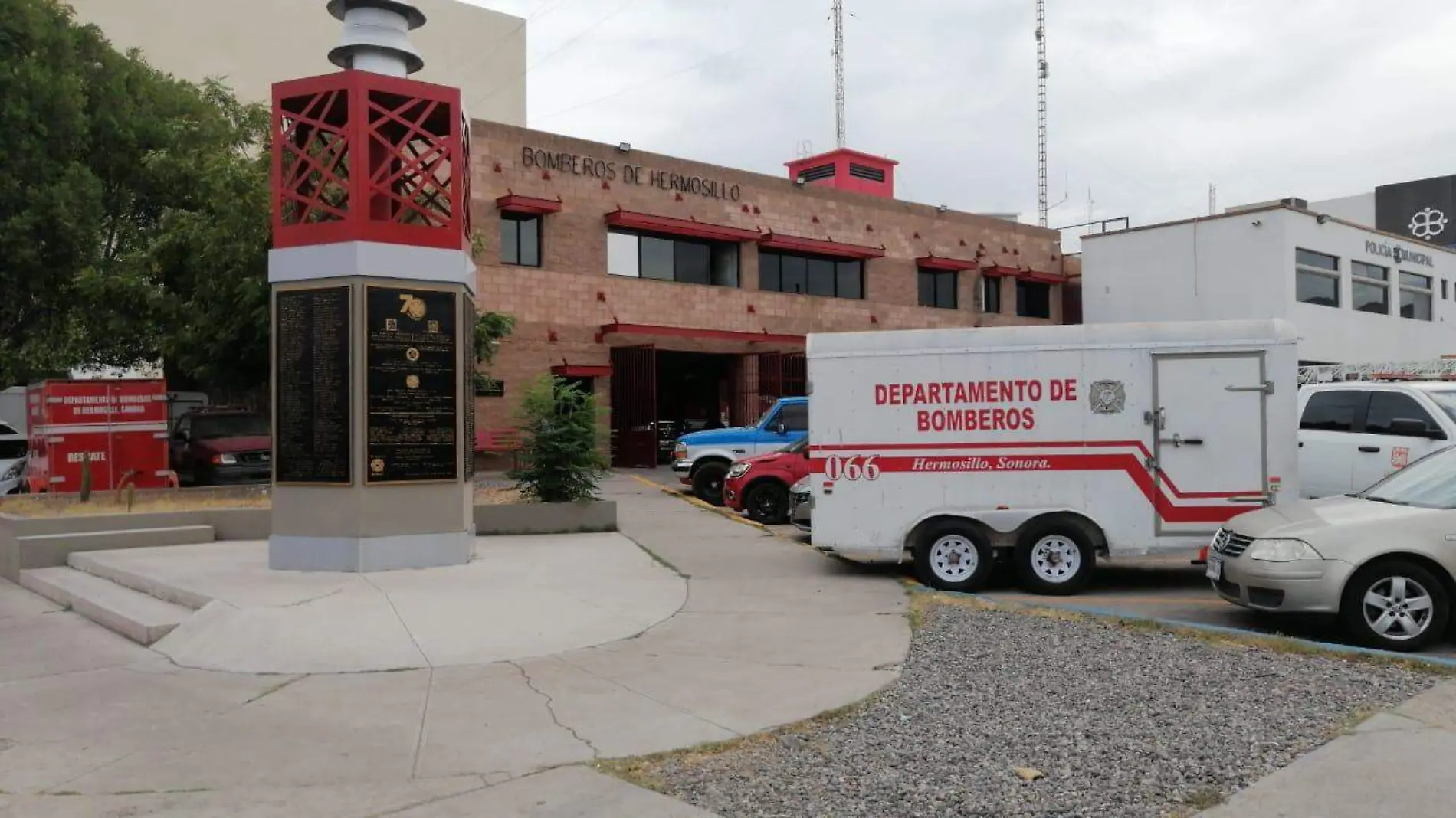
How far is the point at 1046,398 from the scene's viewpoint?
35.3 ft

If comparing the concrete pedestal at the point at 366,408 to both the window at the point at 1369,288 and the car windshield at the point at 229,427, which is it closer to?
the car windshield at the point at 229,427

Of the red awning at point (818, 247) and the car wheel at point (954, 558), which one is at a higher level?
the red awning at point (818, 247)

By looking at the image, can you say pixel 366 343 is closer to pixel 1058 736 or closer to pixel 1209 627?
pixel 1058 736

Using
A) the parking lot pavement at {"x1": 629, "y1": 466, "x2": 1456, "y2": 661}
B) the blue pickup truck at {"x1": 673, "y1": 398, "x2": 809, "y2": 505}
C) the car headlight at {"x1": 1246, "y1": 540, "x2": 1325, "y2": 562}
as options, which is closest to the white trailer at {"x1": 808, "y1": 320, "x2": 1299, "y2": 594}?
the parking lot pavement at {"x1": 629, "y1": 466, "x2": 1456, "y2": 661}

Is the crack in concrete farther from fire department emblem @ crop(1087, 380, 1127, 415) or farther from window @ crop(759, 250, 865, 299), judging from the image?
window @ crop(759, 250, 865, 299)

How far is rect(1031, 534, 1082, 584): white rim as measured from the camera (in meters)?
10.6

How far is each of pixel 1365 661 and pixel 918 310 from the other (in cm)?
2856

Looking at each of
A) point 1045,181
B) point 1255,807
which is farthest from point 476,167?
point 1045,181

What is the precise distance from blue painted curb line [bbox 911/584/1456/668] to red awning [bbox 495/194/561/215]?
1786 cm

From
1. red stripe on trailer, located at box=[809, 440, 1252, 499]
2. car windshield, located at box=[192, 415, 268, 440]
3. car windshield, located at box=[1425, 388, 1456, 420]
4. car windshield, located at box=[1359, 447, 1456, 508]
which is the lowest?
car windshield, located at box=[1359, 447, 1456, 508]

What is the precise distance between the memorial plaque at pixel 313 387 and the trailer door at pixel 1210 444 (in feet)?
26.8

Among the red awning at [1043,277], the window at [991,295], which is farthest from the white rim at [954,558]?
the red awning at [1043,277]

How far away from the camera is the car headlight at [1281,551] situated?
8016 millimetres

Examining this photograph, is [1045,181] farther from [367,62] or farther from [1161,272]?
[367,62]
